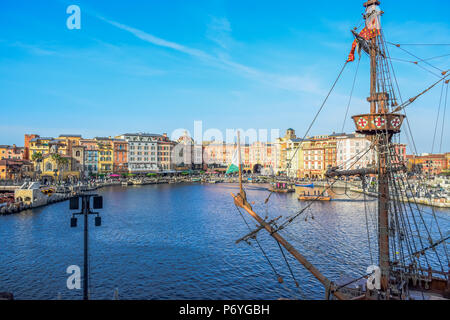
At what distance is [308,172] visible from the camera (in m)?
140

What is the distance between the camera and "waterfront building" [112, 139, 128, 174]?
5340 inches

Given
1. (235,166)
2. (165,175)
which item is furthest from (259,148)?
(235,166)

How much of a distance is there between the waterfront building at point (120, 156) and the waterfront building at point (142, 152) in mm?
1595

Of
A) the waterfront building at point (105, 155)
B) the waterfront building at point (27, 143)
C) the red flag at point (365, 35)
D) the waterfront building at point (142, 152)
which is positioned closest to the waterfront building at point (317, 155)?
the waterfront building at point (142, 152)

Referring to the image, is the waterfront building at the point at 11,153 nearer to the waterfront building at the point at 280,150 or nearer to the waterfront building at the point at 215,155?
the waterfront building at the point at 215,155

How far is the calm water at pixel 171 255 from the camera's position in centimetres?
2475

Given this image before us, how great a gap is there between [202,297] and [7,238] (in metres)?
27.4

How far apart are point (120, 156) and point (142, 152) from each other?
969cm

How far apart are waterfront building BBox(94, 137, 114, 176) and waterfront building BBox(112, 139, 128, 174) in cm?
126

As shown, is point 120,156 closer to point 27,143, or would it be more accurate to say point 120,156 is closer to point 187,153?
point 27,143

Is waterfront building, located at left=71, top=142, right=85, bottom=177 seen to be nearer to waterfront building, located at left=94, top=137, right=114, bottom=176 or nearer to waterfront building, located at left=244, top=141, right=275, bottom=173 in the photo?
waterfront building, located at left=94, top=137, right=114, bottom=176

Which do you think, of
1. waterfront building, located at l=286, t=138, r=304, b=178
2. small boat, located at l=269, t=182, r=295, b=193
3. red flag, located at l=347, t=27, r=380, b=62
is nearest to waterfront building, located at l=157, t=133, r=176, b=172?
waterfront building, located at l=286, t=138, r=304, b=178

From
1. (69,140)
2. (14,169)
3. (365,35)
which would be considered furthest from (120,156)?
(365,35)
